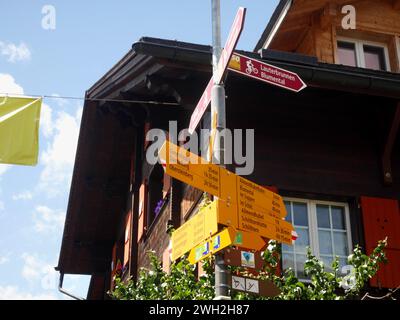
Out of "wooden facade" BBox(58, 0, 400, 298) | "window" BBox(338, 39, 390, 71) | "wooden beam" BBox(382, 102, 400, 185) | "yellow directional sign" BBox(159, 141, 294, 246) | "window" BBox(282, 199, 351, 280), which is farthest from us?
"window" BBox(338, 39, 390, 71)

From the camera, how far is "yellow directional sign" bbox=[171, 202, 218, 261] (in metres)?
5.77

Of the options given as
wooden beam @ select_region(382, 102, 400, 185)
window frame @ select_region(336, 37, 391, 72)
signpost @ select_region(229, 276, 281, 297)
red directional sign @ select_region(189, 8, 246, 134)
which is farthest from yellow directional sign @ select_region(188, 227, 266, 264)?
window frame @ select_region(336, 37, 391, 72)

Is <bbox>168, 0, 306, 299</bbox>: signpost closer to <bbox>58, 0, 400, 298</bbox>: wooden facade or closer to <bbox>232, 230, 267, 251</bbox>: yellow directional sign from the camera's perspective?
<bbox>232, 230, 267, 251</bbox>: yellow directional sign

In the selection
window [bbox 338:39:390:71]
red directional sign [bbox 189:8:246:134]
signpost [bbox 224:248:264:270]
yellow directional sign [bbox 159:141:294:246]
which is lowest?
signpost [bbox 224:248:264:270]

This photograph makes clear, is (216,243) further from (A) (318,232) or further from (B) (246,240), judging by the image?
(A) (318,232)

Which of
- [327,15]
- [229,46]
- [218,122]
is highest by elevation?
[327,15]

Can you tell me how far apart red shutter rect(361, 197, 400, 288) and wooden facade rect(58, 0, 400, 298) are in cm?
1

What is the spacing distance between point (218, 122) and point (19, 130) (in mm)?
3827

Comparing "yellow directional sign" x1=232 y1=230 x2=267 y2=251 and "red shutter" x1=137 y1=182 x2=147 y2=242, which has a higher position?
"red shutter" x1=137 y1=182 x2=147 y2=242

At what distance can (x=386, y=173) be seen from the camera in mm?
10477

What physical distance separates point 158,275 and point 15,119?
9.71 feet

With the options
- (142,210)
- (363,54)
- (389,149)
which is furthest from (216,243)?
(142,210)

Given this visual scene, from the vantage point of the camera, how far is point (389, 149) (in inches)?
418

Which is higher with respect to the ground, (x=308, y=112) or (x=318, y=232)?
(x=308, y=112)
